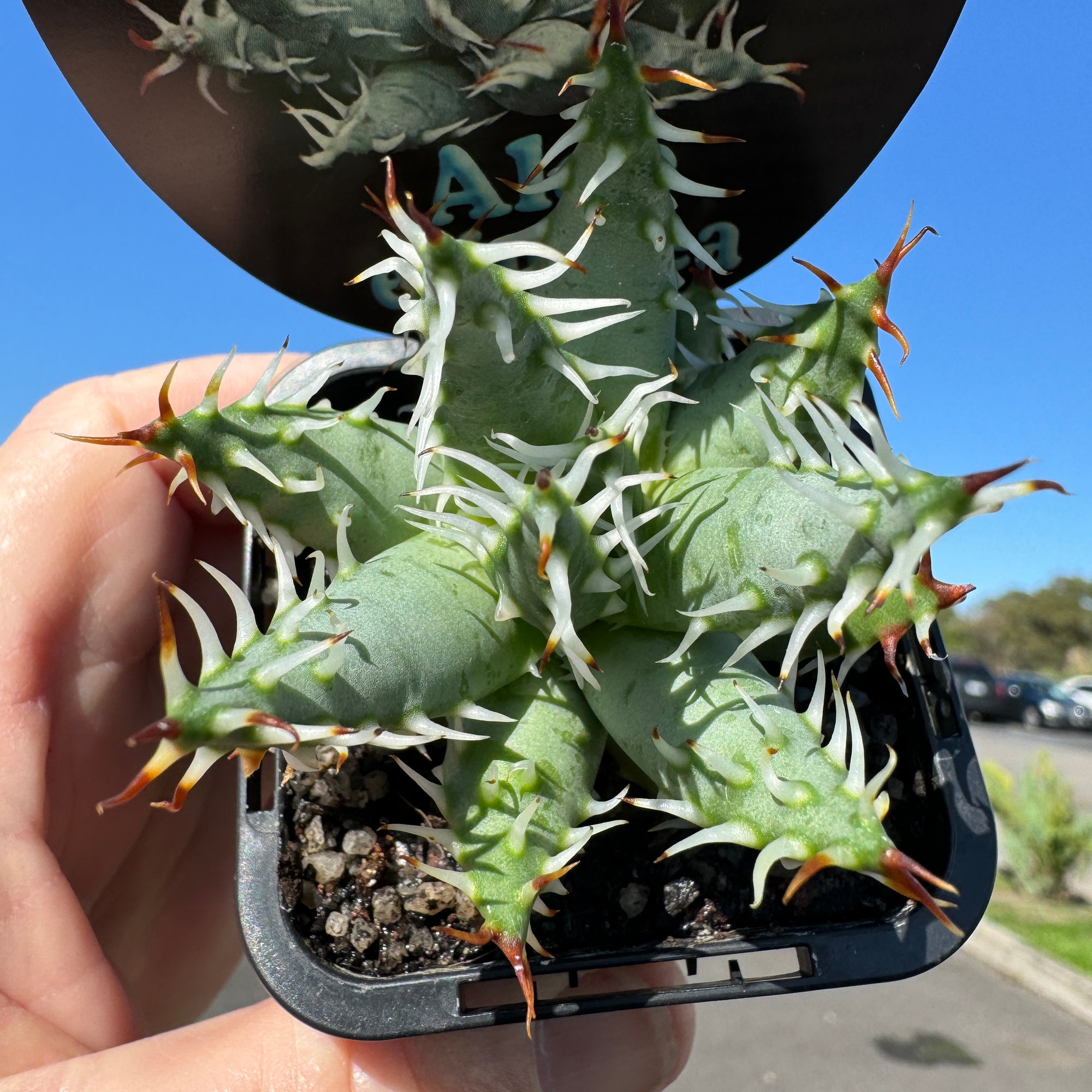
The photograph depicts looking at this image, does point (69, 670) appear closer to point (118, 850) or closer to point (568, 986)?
point (118, 850)

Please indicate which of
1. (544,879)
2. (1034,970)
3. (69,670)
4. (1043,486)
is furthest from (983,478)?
(1034,970)

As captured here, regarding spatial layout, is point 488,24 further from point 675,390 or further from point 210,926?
point 210,926

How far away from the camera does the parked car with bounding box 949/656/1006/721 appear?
29.3 ft

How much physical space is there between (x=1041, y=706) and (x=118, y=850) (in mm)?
10229

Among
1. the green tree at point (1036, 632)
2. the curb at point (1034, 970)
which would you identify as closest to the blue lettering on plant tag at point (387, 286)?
the curb at point (1034, 970)

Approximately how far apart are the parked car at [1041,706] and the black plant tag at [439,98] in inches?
387

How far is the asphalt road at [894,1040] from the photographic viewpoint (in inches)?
103

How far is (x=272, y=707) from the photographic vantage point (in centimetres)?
36

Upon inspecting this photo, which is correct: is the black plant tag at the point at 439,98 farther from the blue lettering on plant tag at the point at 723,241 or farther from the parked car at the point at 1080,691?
the parked car at the point at 1080,691

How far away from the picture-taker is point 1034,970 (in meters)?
3.18

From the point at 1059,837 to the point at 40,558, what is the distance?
4.33 metres

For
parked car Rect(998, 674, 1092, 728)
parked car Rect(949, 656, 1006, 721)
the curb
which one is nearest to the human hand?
the curb

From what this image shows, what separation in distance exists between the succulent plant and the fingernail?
139mm

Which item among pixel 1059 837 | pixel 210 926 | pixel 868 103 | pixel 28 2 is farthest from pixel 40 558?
pixel 1059 837
